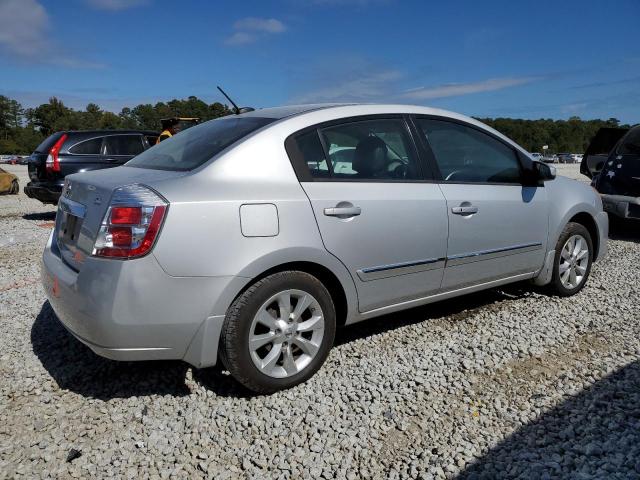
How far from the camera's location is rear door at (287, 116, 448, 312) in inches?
117

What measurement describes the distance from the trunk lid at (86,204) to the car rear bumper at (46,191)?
6396mm

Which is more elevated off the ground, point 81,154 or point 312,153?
point 312,153

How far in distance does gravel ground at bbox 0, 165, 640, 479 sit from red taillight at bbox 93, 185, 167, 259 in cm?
91

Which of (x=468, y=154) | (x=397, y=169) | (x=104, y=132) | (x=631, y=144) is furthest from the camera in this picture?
(x=104, y=132)

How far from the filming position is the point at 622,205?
23.7ft

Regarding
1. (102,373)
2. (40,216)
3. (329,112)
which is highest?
(329,112)

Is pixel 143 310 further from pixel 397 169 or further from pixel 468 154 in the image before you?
pixel 468 154

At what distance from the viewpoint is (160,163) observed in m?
3.19

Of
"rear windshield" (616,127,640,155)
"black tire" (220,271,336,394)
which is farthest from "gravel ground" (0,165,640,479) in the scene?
"rear windshield" (616,127,640,155)

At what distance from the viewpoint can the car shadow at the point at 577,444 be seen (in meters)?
2.22

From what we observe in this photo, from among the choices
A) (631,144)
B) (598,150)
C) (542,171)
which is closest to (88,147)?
(542,171)

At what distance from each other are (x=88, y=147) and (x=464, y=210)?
786 cm

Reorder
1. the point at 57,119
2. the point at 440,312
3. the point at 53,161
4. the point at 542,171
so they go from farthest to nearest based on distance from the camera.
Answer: the point at 57,119
the point at 53,161
the point at 440,312
the point at 542,171

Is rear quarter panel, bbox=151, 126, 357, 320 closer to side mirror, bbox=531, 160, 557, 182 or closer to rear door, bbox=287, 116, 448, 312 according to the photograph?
rear door, bbox=287, 116, 448, 312
